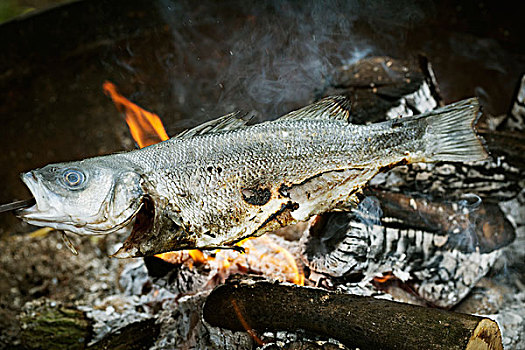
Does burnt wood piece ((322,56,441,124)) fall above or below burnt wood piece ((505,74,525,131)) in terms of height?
above

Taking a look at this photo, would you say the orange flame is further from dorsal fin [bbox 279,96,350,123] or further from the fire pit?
dorsal fin [bbox 279,96,350,123]

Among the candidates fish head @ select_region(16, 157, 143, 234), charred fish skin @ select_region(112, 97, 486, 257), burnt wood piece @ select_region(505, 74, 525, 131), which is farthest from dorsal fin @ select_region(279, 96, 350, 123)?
burnt wood piece @ select_region(505, 74, 525, 131)

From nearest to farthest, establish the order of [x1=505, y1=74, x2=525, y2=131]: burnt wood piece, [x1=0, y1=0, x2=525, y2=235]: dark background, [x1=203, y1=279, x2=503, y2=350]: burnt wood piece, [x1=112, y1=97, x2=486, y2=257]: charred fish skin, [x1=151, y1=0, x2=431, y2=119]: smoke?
[x1=203, y1=279, x2=503, y2=350]: burnt wood piece → [x1=112, y1=97, x2=486, y2=257]: charred fish skin → [x1=505, y1=74, x2=525, y2=131]: burnt wood piece → [x1=151, y1=0, x2=431, y2=119]: smoke → [x1=0, y1=0, x2=525, y2=235]: dark background

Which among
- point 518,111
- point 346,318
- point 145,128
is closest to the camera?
point 346,318

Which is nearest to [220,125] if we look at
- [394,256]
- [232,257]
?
[232,257]

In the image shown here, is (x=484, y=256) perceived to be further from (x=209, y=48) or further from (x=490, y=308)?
(x=209, y=48)

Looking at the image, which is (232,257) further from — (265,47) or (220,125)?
(265,47)

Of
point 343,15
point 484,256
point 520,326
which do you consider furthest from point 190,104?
point 520,326
